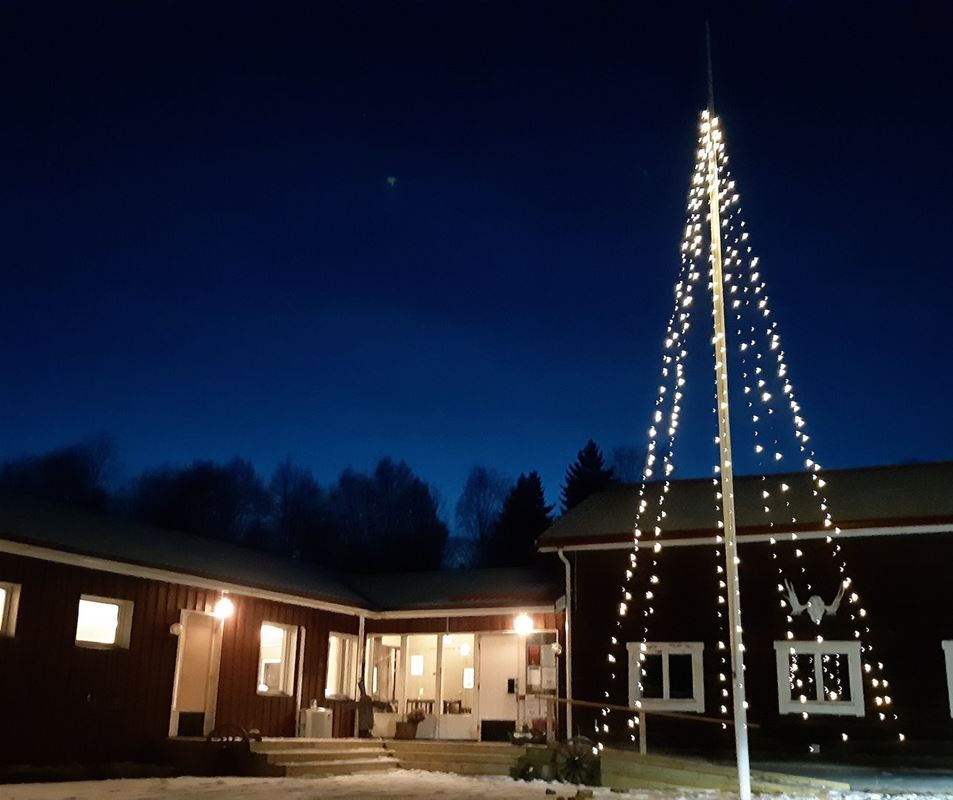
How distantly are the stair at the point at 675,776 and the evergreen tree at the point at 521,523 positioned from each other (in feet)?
112

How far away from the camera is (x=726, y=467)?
1093 centimetres

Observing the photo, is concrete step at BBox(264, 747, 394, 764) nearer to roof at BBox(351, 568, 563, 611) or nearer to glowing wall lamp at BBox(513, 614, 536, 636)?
glowing wall lamp at BBox(513, 614, 536, 636)

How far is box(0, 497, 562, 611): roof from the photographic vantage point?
1549 centimetres

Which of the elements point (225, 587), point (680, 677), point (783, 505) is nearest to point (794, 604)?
point (783, 505)

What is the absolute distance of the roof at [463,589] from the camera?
20328 mm

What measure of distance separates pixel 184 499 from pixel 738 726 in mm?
44335

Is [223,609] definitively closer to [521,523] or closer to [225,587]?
[225,587]

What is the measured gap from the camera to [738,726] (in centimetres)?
1012

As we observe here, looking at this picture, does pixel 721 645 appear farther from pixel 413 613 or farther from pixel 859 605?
pixel 413 613

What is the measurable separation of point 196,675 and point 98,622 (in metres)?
5.08

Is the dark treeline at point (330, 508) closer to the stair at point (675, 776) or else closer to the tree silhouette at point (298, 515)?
the tree silhouette at point (298, 515)

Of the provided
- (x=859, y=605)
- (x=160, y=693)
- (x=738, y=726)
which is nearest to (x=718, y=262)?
(x=738, y=726)

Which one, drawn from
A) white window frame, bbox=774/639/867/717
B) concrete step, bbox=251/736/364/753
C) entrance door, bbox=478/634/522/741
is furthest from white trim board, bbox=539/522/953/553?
concrete step, bbox=251/736/364/753

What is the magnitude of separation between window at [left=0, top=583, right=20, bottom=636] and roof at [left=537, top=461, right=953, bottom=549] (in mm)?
9251
